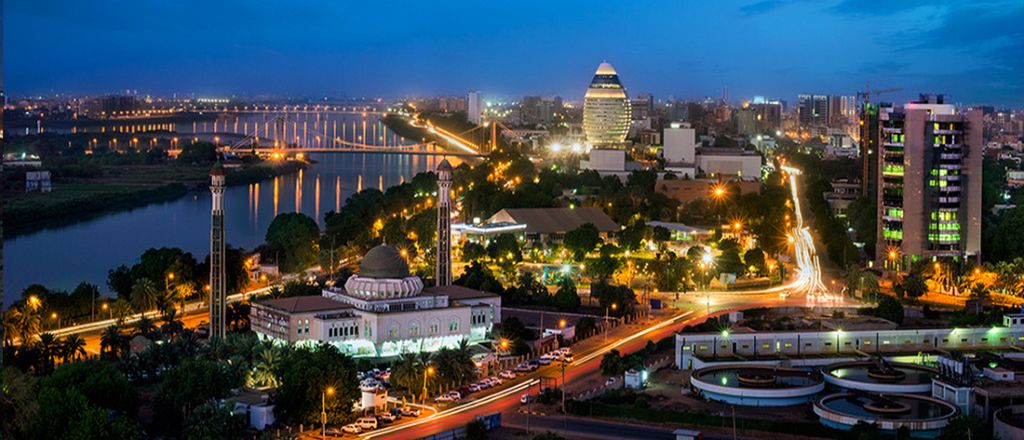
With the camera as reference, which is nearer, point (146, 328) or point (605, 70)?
point (146, 328)

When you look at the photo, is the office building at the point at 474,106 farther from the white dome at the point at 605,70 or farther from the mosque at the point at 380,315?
the mosque at the point at 380,315

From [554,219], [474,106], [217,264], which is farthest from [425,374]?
[474,106]

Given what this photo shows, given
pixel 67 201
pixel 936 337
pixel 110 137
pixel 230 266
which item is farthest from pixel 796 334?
pixel 110 137

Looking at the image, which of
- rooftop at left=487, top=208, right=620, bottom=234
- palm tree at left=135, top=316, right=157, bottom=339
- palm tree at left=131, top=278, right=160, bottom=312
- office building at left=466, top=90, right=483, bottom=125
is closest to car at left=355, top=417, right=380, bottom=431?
palm tree at left=135, top=316, right=157, bottom=339

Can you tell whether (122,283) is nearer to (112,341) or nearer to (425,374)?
(112,341)

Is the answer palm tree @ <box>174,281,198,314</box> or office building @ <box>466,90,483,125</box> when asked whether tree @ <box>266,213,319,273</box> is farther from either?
office building @ <box>466,90,483,125</box>

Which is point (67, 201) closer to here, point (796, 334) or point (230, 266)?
point (230, 266)

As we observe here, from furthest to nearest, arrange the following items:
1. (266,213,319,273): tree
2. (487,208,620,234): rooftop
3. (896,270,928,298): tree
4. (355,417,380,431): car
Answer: (487,208,620,234): rooftop < (266,213,319,273): tree < (896,270,928,298): tree < (355,417,380,431): car

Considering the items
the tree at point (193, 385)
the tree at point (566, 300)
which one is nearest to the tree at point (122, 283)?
the tree at point (566, 300)
